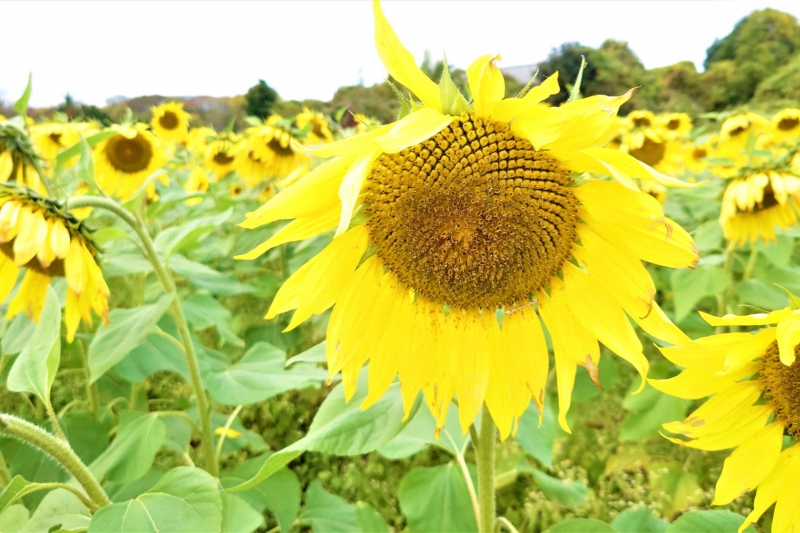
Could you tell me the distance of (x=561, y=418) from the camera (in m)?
0.90

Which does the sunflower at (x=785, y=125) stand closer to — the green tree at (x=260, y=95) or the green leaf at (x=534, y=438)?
the green leaf at (x=534, y=438)

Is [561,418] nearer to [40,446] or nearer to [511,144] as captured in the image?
[511,144]

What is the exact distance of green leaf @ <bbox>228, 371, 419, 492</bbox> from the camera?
0.96 meters

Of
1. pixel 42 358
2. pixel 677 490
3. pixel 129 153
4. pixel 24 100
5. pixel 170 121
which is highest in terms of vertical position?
pixel 170 121

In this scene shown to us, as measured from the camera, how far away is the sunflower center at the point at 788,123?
15.1 feet

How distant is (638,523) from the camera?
51.4 inches

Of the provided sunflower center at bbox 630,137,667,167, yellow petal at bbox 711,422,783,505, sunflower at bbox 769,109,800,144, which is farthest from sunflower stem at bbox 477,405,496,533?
sunflower at bbox 769,109,800,144

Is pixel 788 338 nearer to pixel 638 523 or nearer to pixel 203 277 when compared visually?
pixel 638 523

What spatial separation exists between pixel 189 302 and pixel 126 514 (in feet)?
3.87

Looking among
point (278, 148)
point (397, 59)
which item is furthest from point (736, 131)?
point (397, 59)

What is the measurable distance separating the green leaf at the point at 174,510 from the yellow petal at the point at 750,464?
Result: 0.98m

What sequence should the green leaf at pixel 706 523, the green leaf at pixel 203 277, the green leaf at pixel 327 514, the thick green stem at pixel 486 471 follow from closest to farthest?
1. the green leaf at pixel 706 523
2. the thick green stem at pixel 486 471
3. the green leaf at pixel 327 514
4. the green leaf at pixel 203 277

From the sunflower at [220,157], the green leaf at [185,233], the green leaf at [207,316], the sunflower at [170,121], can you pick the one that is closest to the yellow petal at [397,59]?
the green leaf at [185,233]

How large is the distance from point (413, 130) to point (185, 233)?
119cm
